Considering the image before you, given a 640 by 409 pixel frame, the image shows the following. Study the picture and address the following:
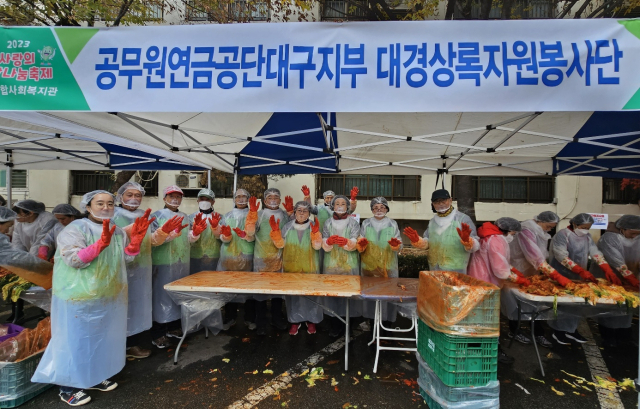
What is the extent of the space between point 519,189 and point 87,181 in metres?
16.7

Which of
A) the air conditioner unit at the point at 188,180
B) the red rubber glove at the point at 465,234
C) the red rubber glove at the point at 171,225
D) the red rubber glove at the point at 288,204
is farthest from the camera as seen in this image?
the air conditioner unit at the point at 188,180

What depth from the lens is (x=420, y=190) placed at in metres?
11.6

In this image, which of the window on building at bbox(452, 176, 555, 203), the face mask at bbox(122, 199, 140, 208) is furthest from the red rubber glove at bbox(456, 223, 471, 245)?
the window on building at bbox(452, 176, 555, 203)

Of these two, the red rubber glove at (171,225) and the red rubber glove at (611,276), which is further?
the red rubber glove at (611,276)

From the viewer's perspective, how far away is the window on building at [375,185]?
11797 millimetres

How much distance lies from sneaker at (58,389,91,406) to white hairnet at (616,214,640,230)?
596 cm

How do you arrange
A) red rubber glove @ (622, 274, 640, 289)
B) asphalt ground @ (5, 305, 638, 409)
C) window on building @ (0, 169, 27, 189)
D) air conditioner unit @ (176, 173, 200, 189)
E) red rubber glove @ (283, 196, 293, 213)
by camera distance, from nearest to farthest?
asphalt ground @ (5, 305, 638, 409)
red rubber glove @ (622, 274, 640, 289)
red rubber glove @ (283, 196, 293, 213)
air conditioner unit @ (176, 173, 200, 189)
window on building @ (0, 169, 27, 189)

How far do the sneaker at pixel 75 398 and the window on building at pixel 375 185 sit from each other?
9.66 metres

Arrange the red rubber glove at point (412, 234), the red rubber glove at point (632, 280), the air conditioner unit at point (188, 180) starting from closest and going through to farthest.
Result: the red rubber glove at point (412, 234), the red rubber glove at point (632, 280), the air conditioner unit at point (188, 180)

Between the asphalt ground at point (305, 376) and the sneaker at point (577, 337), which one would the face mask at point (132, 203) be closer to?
the asphalt ground at point (305, 376)

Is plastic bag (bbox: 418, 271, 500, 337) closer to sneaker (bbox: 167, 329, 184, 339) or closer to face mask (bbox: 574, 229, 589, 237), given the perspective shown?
face mask (bbox: 574, 229, 589, 237)

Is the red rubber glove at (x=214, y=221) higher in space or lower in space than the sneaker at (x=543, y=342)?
higher

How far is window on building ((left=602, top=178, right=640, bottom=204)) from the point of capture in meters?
11.0

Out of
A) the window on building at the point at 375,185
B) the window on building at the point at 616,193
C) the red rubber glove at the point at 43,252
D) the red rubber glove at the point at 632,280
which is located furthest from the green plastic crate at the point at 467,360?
the window on building at the point at 616,193
